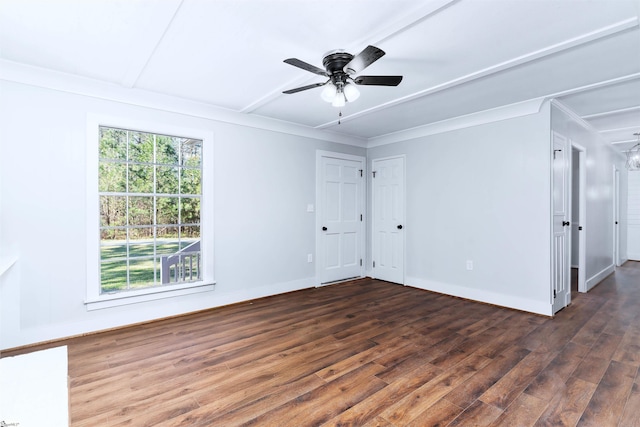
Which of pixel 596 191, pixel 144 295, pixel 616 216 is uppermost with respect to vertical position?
pixel 596 191

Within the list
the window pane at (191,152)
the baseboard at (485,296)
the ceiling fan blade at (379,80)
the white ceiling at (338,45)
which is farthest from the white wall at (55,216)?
the baseboard at (485,296)

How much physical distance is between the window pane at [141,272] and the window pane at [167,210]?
462mm

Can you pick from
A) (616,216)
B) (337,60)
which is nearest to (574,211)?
(616,216)

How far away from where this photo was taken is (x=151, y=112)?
340 cm

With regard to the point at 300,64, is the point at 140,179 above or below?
below

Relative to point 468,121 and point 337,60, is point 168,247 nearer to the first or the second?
point 337,60

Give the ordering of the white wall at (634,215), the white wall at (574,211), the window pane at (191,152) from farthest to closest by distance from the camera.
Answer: the white wall at (634,215)
the white wall at (574,211)
the window pane at (191,152)

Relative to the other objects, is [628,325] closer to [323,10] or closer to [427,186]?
[427,186]

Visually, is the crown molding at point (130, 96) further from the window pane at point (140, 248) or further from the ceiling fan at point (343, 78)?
the ceiling fan at point (343, 78)

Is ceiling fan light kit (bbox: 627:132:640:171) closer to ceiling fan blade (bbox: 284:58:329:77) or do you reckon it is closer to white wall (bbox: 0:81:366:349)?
ceiling fan blade (bbox: 284:58:329:77)

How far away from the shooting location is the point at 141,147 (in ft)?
11.3

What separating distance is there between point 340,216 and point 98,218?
10.8ft

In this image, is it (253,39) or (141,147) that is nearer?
(253,39)

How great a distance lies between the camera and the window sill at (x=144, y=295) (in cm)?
308
